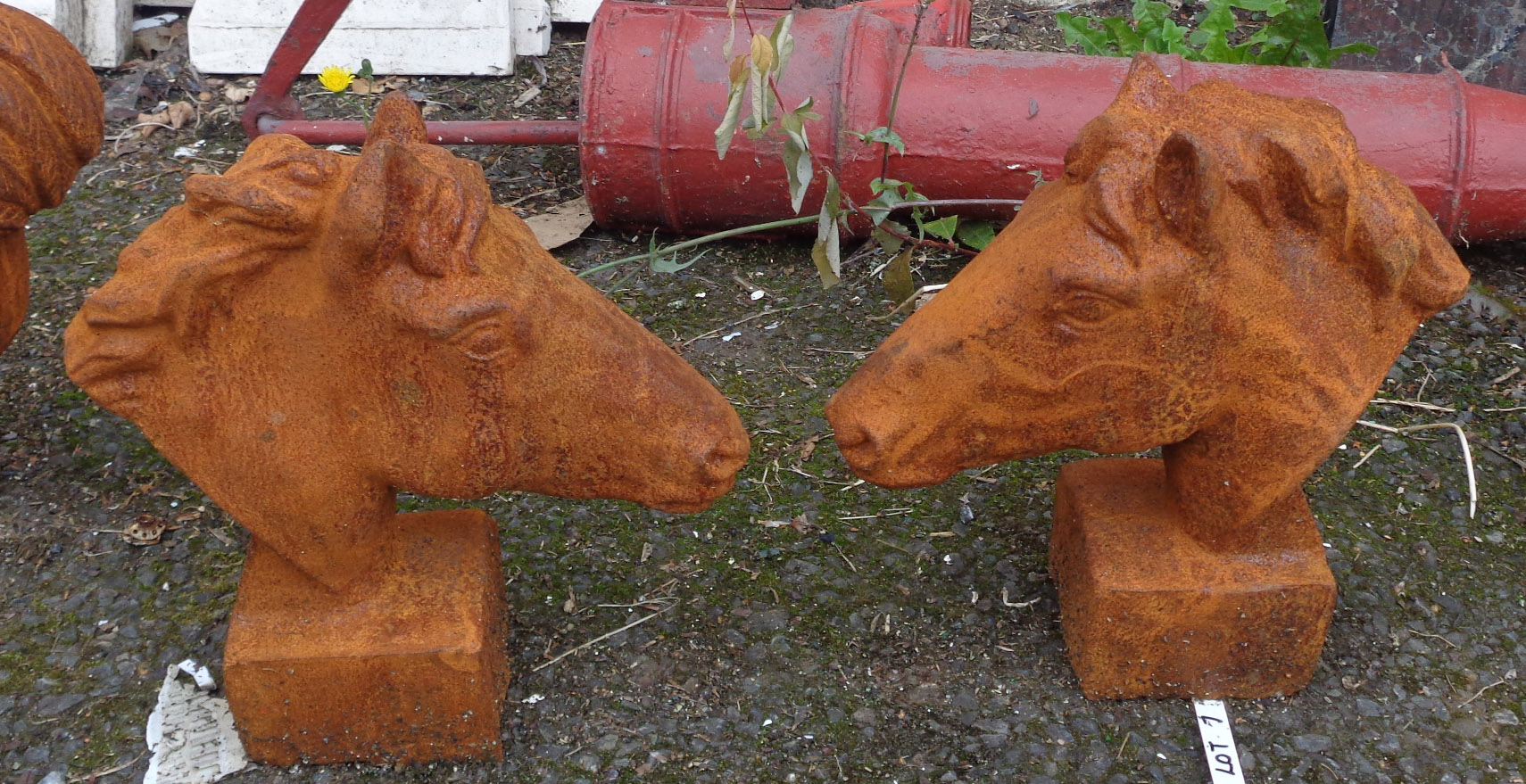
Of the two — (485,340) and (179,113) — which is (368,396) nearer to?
(485,340)

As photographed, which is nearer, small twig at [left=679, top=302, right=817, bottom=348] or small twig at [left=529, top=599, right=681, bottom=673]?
small twig at [left=529, top=599, right=681, bottom=673]

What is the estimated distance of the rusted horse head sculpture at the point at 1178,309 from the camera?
2010 mm

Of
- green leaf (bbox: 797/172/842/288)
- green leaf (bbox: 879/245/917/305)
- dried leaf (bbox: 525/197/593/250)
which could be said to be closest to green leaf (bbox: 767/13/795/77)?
green leaf (bbox: 797/172/842/288)

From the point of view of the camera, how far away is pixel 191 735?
2.44 metres

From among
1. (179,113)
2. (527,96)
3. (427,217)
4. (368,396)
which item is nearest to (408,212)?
(427,217)

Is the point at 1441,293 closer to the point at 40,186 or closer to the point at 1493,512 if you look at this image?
the point at 1493,512

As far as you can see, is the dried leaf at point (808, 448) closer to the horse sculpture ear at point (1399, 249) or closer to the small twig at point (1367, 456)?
the small twig at point (1367, 456)

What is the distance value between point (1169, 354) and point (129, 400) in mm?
1676

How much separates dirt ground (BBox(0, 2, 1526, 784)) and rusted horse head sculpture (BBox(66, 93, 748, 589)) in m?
0.55

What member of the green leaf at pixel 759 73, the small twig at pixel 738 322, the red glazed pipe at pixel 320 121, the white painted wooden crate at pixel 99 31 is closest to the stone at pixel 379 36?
the white painted wooden crate at pixel 99 31

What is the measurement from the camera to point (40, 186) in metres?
2.79

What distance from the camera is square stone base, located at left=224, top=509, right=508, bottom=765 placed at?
226 cm

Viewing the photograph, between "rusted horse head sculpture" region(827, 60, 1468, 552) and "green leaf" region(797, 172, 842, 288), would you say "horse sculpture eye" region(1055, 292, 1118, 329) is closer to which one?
"rusted horse head sculpture" region(827, 60, 1468, 552)

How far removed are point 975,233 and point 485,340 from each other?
2.30 m
